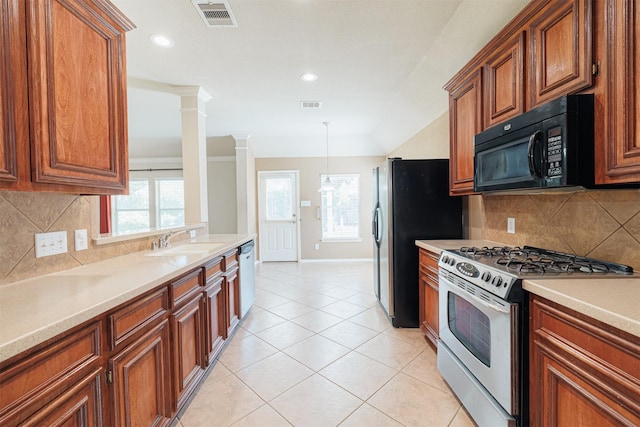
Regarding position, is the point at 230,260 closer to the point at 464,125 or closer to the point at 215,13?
the point at 215,13

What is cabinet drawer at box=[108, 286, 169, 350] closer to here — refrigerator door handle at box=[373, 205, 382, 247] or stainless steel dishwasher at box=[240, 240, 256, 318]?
stainless steel dishwasher at box=[240, 240, 256, 318]

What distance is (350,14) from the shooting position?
212 centimetres

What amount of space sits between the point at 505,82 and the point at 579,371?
158 cm

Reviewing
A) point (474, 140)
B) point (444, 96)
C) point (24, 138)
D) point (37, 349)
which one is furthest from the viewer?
point (444, 96)

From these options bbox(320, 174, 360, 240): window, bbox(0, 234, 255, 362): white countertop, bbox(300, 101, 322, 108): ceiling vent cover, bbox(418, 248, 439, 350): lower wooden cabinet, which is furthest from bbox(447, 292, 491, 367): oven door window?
bbox(320, 174, 360, 240): window

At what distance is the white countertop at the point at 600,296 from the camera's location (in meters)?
0.88

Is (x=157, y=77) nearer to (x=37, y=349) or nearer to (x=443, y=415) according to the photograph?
(x=37, y=349)

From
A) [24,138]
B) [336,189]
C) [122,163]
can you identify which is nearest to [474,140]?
[122,163]

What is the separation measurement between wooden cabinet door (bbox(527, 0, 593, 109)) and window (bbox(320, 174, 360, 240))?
4.77 m

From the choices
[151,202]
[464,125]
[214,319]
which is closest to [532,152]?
[464,125]

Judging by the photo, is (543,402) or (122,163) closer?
(543,402)

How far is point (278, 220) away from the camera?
20.7ft

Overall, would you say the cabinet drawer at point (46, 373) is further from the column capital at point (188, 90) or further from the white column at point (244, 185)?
the white column at point (244, 185)

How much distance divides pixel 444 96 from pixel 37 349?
3.49 m
